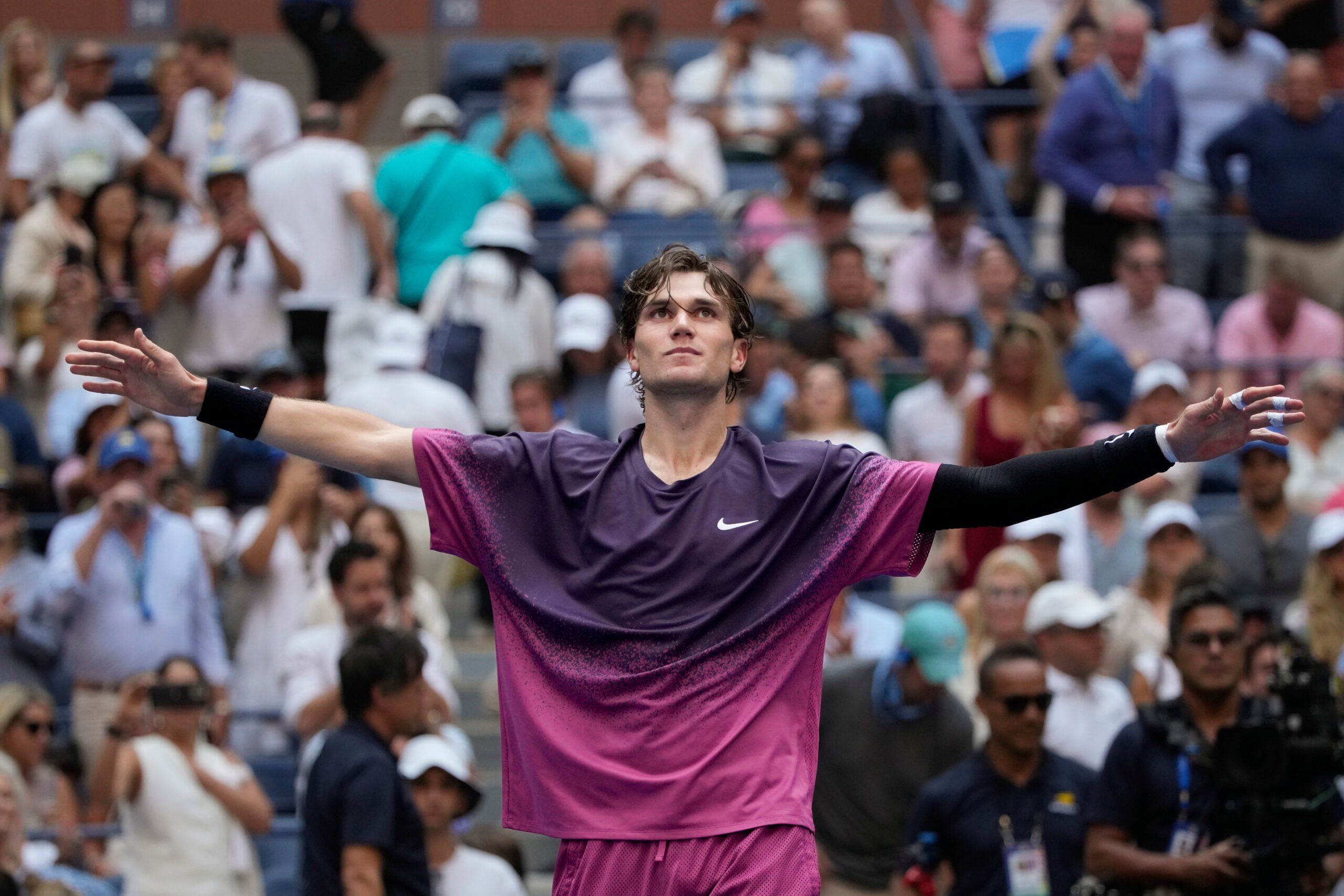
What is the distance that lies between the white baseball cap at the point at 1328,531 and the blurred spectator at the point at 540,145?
589 cm

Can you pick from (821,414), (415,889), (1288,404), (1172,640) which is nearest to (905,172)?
(821,414)

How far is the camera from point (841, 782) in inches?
293

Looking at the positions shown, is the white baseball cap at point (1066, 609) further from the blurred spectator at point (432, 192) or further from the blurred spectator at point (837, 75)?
the blurred spectator at point (837, 75)

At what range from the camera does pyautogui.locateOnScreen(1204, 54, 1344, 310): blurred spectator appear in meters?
12.2

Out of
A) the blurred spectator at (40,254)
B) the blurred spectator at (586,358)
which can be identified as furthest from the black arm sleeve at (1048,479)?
the blurred spectator at (40,254)

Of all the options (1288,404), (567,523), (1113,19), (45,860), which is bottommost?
(45,860)

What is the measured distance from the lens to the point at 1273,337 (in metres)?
11.5

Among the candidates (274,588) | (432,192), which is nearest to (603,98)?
(432,192)

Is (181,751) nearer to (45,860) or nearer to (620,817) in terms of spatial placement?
(45,860)

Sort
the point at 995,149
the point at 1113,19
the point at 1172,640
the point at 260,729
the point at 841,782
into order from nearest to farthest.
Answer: the point at 1172,640 < the point at 841,782 < the point at 260,729 < the point at 1113,19 < the point at 995,149

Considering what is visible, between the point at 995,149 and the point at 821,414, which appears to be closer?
the point at 821,414

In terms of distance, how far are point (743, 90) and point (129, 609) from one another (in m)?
6.78

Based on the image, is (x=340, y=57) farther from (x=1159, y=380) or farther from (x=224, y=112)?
(x=1159, y=380)

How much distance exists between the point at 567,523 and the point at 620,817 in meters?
0.64
